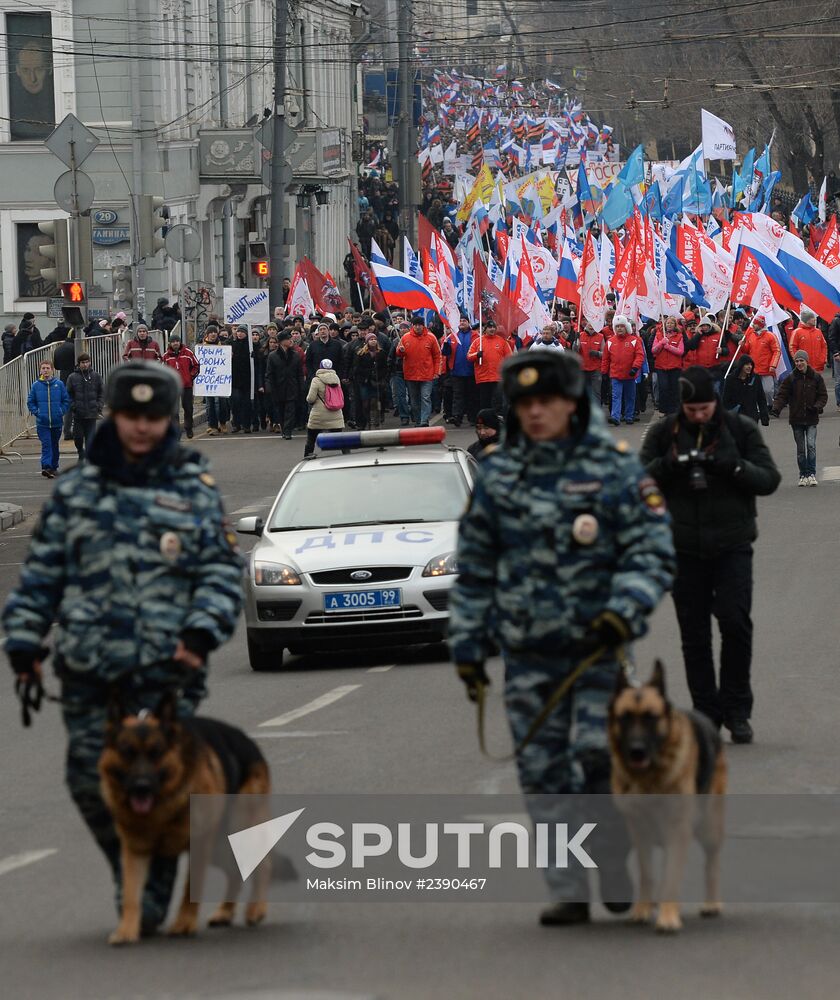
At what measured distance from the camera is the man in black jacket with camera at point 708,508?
30.6 ft

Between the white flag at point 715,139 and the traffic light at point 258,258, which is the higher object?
the white flag at point 715,139

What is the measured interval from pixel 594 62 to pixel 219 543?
10069cm

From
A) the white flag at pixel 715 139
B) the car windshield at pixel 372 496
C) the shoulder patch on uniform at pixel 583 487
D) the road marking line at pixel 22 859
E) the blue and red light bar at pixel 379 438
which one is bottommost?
the road marking line at pixel 22 859

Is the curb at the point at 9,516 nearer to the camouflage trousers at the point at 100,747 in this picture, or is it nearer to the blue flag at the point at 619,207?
the camouflage trousers at the point at 100,747

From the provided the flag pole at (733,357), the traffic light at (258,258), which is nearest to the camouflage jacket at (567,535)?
the flag pole at (733,357)

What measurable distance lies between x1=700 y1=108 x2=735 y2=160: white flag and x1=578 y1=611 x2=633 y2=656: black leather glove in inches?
1698

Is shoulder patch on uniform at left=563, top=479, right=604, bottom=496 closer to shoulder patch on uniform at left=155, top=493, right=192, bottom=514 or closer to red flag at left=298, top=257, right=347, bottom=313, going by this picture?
shoulder patch on uniform at left=155, top=493, right=192, bottom=514

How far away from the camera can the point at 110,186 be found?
158ft

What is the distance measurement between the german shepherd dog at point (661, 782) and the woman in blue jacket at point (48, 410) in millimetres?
22959

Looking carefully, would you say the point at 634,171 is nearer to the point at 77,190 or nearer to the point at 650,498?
the point at 77,190

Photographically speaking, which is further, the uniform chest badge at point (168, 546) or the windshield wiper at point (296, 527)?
the windshield wiper at point (296, 527)

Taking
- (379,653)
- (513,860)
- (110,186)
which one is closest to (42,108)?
(110,186)

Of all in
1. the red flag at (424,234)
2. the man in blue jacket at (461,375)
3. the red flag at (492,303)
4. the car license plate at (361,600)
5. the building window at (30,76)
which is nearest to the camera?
the car license plate at (361,600)

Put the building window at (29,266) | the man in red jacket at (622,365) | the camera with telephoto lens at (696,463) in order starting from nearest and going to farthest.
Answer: the camera with telephoto lens at (696,463) < the man in red jacket at (622,365) < the building window at (29,266)
